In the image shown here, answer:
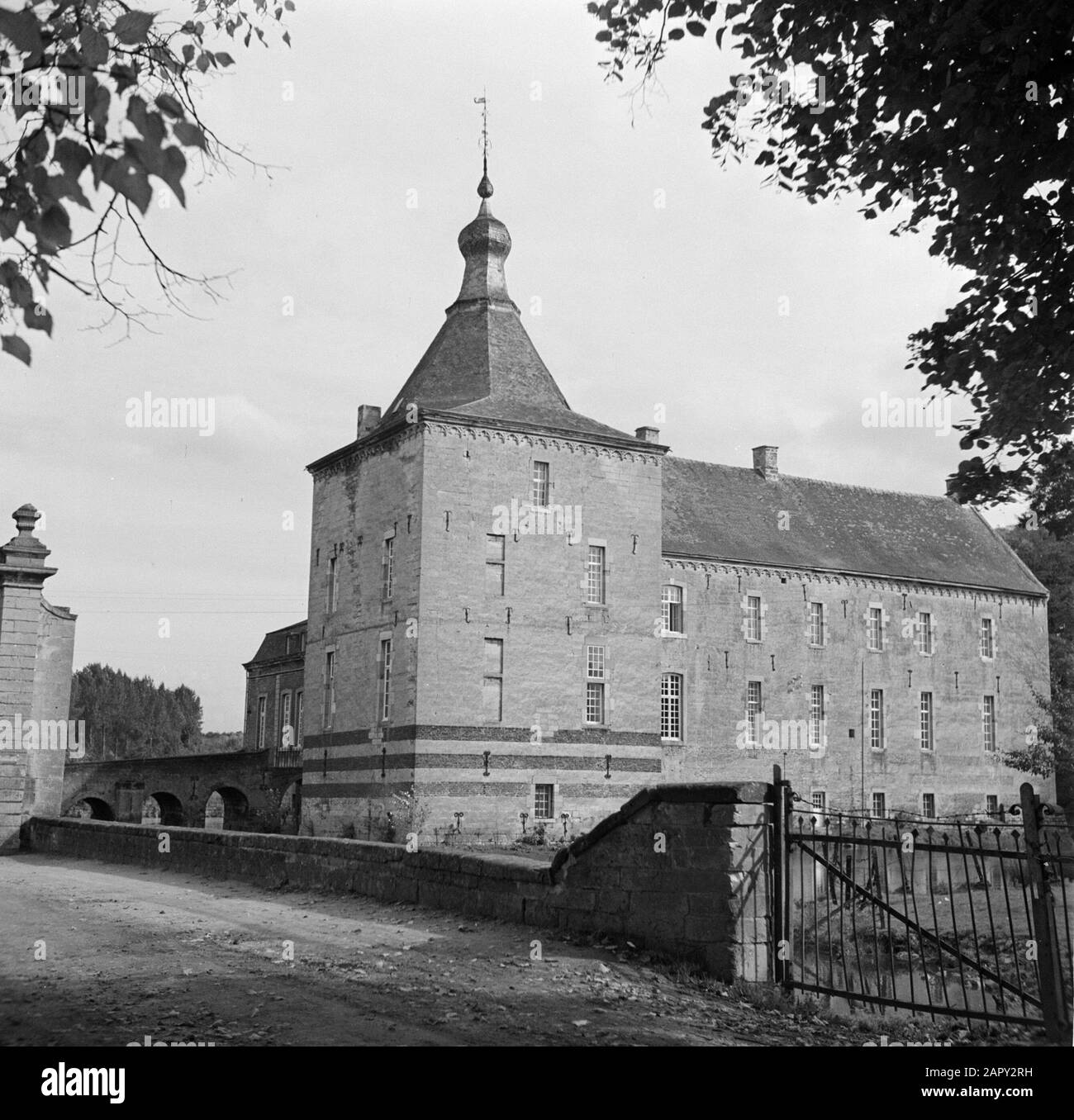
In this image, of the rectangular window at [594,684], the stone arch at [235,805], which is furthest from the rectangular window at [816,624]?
the stone arch at [235,805]

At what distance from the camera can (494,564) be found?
3250 cm

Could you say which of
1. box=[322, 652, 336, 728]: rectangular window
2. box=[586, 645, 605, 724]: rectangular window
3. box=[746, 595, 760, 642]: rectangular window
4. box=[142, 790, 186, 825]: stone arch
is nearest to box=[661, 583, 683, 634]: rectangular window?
box=[746, 595, 760, 642]: rectangular window

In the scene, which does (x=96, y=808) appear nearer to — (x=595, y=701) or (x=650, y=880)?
(x=595, y=701)

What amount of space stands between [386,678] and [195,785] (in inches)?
792

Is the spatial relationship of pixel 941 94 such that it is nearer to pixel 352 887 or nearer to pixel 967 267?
pixel 967 267

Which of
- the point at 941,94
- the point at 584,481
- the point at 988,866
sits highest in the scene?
the point at 584,481

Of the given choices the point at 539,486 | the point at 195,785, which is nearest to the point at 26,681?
the point at 539,486

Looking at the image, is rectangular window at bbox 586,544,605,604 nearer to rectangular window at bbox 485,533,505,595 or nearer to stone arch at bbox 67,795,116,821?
rectangular window at bbox 485,533,505,595

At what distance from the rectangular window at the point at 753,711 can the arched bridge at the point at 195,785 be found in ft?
58.2

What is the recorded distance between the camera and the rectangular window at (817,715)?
4006cm

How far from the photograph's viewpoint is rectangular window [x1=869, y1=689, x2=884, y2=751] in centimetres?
4162
